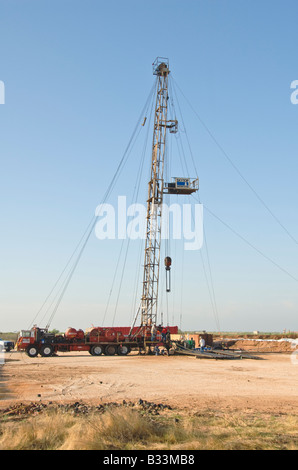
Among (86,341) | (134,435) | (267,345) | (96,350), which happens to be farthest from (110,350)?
(134,435)

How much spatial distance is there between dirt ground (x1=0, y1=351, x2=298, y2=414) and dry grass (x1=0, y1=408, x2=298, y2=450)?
11.3 ft

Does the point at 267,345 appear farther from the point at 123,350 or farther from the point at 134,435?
the point at 134,435

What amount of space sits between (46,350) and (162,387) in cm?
2056

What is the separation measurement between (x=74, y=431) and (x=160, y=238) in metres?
36.5

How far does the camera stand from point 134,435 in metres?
9.19

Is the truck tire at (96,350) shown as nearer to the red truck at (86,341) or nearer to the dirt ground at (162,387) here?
the red truck at (86,341)

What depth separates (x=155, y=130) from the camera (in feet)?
156

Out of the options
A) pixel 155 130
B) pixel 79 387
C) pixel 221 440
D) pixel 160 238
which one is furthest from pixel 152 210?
pixel 221 440

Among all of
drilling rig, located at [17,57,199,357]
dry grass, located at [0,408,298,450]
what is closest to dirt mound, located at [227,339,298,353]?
drilling rig, located at [17,57,199,357]

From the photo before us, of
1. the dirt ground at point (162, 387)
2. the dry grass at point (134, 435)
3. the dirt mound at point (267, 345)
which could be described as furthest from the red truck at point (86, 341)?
the dry grass at point (134, 435)

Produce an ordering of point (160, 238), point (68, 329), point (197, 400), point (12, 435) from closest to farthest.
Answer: point (12, 435) < point (197, 400) < point (68, 329) < point (160, 238)

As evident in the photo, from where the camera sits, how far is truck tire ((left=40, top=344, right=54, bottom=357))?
36188 mm

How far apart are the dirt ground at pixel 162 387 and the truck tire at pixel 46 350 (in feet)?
33.1
